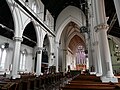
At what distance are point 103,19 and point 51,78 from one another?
6168 millimetres

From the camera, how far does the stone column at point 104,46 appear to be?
221 inches

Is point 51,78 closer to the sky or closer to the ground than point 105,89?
closer to the ground

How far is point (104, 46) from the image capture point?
6.12m

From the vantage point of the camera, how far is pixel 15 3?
31.6 feet

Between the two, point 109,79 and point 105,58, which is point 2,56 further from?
point 109,79

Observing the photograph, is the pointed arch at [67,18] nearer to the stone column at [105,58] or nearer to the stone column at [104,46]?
the stone column at [104,46]

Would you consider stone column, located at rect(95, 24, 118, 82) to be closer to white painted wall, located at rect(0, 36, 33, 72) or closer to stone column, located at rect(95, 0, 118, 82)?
stone column, located at rect(95, 0, 118, 82)

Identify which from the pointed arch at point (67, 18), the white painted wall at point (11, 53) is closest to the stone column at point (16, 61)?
the white painted wall at point (11, 53)

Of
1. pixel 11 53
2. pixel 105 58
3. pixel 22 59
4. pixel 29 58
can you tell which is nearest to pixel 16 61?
pixel 11 53

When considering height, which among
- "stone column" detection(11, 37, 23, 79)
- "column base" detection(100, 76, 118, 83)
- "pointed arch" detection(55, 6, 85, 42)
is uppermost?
"pointed arch" detection(55, 6, 85, 42)

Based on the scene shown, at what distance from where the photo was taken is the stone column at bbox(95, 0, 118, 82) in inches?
221

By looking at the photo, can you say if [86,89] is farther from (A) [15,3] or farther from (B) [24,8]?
(B) [24,8]

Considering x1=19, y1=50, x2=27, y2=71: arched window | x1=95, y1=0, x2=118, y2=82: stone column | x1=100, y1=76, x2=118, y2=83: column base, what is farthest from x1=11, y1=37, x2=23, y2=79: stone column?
x1=19, y1=50, x2=27, y2=71: arched window

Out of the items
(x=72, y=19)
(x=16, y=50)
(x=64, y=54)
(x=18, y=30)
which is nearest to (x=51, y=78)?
(x=16, y=50)
